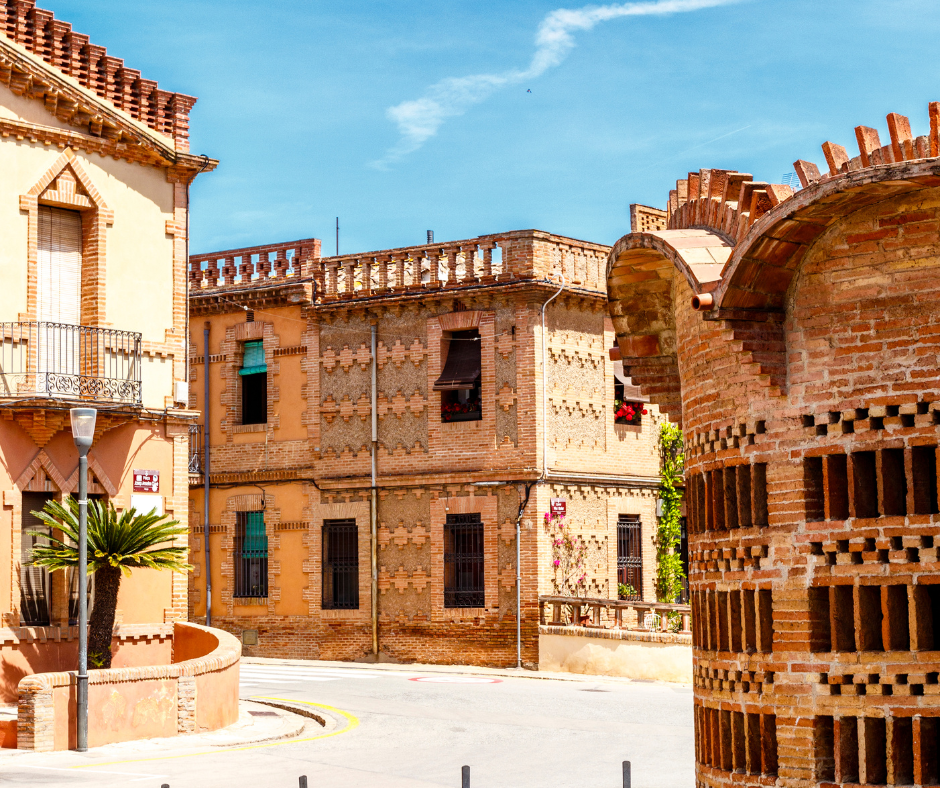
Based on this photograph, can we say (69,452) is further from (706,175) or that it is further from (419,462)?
(706,175)

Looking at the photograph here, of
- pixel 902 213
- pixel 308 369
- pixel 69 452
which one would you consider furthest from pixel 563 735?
pixel 308 369

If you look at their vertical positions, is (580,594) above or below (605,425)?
below

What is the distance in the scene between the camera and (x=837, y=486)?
827 cm

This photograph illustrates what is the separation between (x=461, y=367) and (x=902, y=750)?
82.2ft

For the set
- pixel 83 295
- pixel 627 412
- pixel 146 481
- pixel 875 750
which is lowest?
pixel 875 750

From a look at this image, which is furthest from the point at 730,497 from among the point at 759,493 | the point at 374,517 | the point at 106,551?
the point at 374,517

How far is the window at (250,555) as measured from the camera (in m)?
35.1

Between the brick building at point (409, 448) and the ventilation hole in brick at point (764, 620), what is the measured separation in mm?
22595

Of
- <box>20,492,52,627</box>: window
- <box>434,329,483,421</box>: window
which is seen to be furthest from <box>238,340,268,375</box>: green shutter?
<box>20,492,52,627</box>: window

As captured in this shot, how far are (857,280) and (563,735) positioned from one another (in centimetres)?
1338

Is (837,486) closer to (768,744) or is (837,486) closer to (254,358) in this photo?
(768,744)

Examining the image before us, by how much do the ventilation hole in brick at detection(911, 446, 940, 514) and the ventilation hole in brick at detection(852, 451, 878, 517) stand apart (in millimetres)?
253

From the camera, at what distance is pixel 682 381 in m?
9.77

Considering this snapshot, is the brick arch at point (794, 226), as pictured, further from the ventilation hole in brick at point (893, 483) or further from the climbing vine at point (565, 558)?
the climbing vine at point (565, 558)
